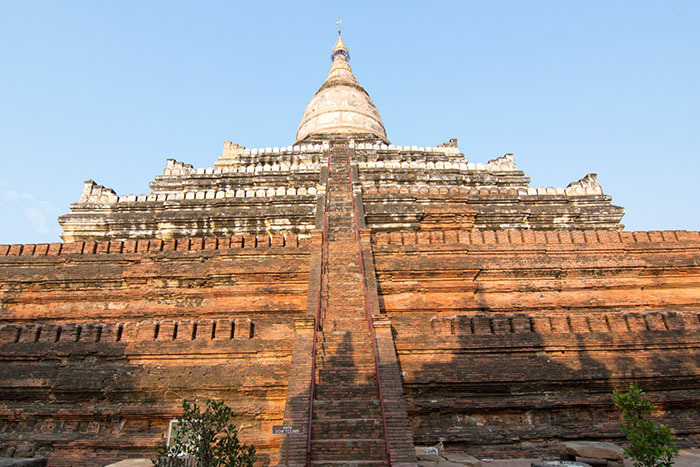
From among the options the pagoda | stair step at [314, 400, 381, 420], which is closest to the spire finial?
the pagoda

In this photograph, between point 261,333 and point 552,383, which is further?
point 261,333

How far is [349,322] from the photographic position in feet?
37.1

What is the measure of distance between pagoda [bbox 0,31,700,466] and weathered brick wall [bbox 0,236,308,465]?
1.8 inches

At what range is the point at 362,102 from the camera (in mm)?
35250

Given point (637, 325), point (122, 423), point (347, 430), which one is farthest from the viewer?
point (637, 325)

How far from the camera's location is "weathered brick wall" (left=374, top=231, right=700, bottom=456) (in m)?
9.94

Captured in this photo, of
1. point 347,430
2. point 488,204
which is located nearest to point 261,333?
point 347,430

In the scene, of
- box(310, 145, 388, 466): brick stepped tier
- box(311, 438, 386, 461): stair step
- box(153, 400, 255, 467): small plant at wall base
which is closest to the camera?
box(153, 400, 255, 467): small plant at wall base

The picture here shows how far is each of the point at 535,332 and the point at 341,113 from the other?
2547 centimetres

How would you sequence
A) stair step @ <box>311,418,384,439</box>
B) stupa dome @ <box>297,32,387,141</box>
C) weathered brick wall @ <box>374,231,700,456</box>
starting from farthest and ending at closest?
stupa dome @ <box>297,32,387,141</box> < weathered brick wall @ <box>374,231,700,456</box> < stair step @ <box>311,418,384,439</box>

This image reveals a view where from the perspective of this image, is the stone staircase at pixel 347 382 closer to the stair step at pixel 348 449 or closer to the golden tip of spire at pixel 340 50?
the stair step at pixel 348 449

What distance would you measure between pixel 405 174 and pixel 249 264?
31.5ft

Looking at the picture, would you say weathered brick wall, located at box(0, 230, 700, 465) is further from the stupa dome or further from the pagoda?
the stupa dome

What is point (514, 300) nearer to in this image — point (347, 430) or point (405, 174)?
point (347, 430)
